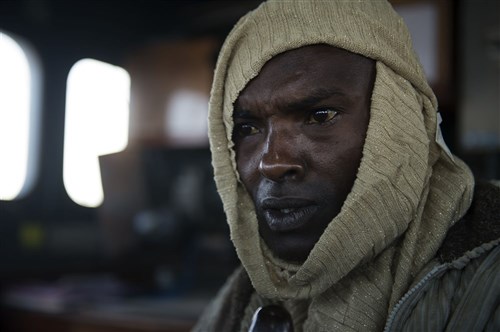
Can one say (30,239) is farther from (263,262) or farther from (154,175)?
(263,262)

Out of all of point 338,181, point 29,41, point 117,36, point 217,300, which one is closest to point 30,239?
point 29,41

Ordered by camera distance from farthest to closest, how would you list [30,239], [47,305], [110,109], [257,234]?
[110,109]
[30,239]
[47,305]
[257,234]

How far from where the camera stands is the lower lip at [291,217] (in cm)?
82

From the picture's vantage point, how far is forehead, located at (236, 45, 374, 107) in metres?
0.84

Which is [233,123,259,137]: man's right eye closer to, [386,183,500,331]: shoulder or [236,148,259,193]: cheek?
[236,148,259,193]: cheek

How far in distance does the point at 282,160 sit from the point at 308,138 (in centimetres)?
6

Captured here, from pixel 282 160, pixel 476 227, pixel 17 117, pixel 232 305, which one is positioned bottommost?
pixel 232 305

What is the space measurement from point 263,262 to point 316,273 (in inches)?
4.7

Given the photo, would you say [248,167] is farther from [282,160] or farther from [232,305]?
[232,305]

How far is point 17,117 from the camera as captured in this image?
282 centimetres

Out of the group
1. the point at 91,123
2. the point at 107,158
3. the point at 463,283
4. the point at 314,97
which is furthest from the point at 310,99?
the point at 91,123

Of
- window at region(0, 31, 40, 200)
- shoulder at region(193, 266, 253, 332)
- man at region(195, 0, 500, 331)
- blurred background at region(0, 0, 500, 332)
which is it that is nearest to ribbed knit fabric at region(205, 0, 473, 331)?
man at region(195, 0, 500, 331)

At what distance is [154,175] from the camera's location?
325 cm

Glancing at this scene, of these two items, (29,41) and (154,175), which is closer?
(29,41)
